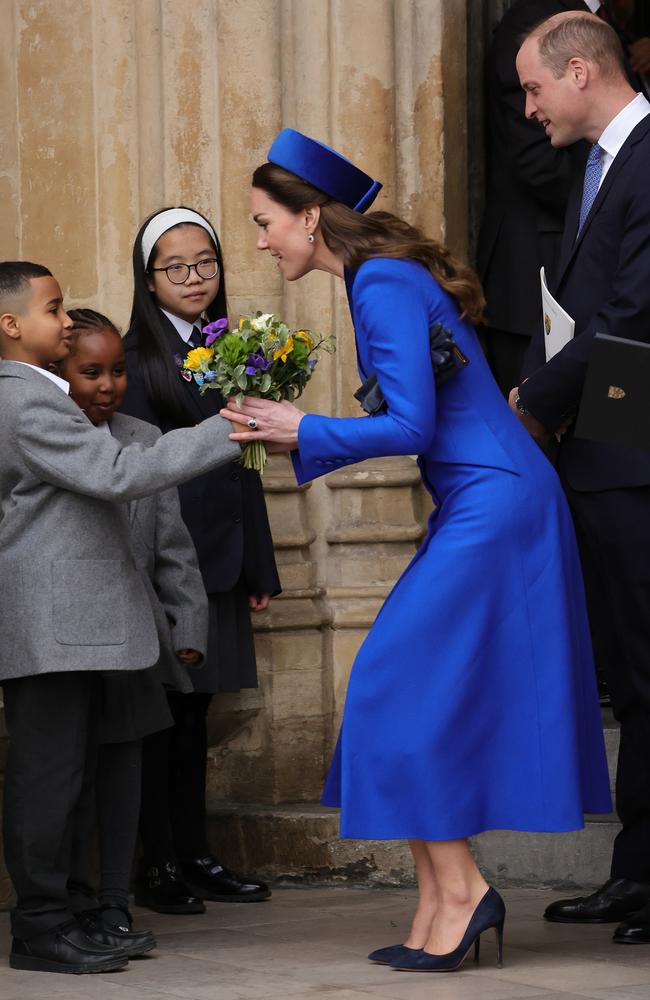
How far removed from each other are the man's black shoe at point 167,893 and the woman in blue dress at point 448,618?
905 millimetres

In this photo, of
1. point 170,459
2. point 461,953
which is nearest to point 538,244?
point 170,459

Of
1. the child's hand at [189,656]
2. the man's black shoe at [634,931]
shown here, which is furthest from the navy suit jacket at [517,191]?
the man's black shoe at [634,931]

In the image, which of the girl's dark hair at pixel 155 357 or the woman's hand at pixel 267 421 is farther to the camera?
the girl's dark hair at pixel 155 357

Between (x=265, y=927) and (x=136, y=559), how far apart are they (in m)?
0.96

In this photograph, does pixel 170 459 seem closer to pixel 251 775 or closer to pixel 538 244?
pixel 251 775

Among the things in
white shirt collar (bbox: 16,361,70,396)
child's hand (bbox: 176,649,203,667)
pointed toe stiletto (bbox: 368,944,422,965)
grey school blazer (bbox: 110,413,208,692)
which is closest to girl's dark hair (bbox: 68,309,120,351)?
grey school blazer (bbox: 110,413,208,692)

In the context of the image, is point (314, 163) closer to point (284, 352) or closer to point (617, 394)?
point (284, 352)

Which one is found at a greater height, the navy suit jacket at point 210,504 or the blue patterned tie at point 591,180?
the blue patterned tie at point 591,180

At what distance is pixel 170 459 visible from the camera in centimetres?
383

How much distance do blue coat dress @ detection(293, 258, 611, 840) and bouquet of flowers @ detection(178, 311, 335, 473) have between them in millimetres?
122

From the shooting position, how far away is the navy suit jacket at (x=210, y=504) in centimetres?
478

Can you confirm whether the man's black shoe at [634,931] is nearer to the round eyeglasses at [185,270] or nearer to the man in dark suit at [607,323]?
the man in dark suit at [607,323]

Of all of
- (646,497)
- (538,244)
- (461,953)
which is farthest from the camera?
(538,244)

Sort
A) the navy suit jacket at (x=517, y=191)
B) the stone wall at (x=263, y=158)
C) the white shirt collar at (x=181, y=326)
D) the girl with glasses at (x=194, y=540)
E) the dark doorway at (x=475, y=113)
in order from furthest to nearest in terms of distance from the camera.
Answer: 1. the dark doorway at (x=475, y=113)
2. the navy suit jacket at (x=517, y=191)
3. the stone wall at (x=263, y=158)
4. the white shirt collar at (x=181, y=326)
5. the girl with glasses at (x=194, y=540)
